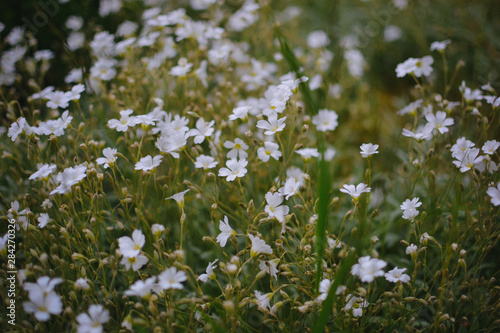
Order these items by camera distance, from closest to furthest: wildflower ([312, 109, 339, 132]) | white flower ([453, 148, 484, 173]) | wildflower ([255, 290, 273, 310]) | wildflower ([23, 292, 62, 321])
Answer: wildflower ([23, 292, 62, 321]) → wildflower ([255, 290, 273, 310]) → white flower ([453, 148, 484, 173]) → wildflower ([312, 109, 339, 132])

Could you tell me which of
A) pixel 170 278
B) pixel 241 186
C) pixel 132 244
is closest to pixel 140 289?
pixel 170 278

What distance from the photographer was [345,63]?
149 inches

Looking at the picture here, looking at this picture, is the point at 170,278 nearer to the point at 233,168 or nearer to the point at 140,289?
the point at 140,289

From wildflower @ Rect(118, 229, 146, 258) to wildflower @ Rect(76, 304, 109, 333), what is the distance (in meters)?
0.24

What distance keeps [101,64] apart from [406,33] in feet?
11.8

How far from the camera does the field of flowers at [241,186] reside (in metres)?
1.64

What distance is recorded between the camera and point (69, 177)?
176cm

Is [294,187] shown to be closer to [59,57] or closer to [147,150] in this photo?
[147,150]

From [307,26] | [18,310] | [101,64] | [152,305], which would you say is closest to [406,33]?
[307,26]

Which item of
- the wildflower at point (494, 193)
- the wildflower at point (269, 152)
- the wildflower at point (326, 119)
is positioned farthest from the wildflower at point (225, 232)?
the wildflower at point (494, 193)

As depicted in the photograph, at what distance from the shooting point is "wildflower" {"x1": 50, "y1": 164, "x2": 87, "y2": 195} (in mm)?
1699

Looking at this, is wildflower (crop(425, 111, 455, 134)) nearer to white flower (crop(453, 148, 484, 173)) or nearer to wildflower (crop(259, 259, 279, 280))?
white flower (crop(453, 148, 484, 173))

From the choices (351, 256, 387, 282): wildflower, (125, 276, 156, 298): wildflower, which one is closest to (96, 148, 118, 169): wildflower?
(125, 276, 156, 298): wildflower

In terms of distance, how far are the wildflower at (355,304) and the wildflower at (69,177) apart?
4.32 feet
